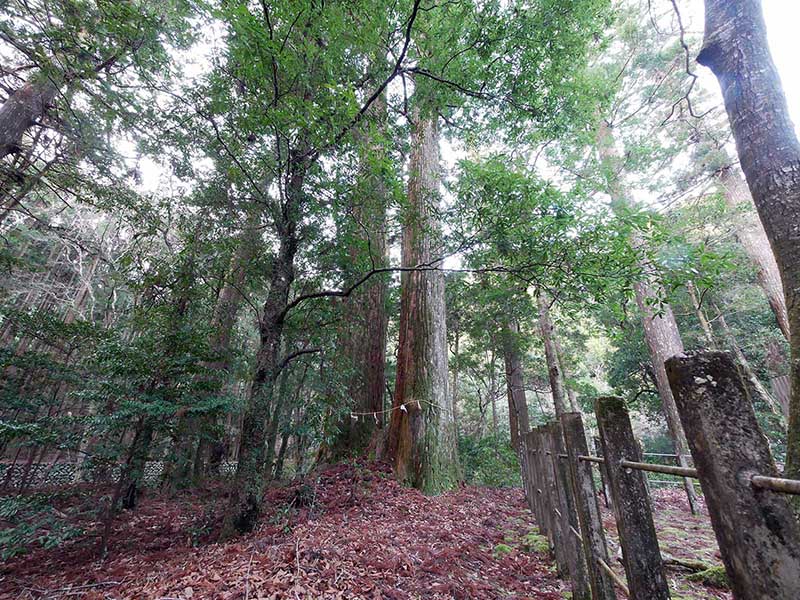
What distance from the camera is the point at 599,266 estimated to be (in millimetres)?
3576

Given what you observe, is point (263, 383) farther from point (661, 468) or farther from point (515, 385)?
point (515, 385)

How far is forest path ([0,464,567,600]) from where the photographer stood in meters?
2.56

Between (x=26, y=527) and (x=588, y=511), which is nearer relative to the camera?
(x=588, y=511)

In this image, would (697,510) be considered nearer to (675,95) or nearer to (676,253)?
(676,253)

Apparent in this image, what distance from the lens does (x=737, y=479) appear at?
0.85 meters

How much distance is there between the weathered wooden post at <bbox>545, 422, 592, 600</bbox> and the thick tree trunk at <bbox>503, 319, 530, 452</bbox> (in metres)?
7.33

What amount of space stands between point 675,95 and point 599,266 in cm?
865

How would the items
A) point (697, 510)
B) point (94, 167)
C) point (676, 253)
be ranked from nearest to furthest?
1. point (676, 253)
2. point (94, 167)
3. point (697, 510)

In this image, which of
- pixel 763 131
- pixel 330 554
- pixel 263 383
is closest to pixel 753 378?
pixel 763 131

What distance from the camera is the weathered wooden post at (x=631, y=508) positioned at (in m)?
1.38

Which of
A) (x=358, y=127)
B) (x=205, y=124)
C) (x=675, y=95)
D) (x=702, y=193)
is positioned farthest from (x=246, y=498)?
(x=675, y=95)

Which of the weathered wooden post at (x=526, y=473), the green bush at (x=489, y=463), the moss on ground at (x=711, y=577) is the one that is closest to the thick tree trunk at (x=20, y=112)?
the weathered wooden post at (x=526, y=473)

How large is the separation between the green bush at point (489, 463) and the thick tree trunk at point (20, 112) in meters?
11.7

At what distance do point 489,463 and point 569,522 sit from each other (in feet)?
25.1
